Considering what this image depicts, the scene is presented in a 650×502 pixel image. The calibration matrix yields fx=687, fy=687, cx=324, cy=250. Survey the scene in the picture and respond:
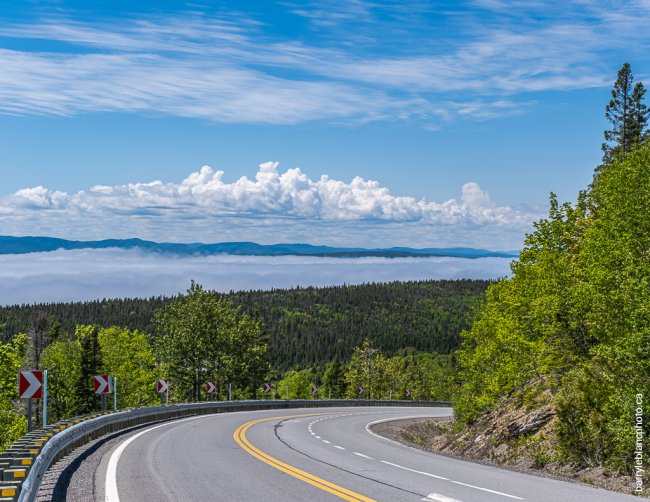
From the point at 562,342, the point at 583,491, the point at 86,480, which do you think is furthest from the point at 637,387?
the point at 86,480

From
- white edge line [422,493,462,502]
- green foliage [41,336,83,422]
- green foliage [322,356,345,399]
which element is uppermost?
white edge line [422,493,462,502]

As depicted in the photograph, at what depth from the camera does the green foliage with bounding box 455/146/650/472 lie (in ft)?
53.2

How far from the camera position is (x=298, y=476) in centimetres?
1443

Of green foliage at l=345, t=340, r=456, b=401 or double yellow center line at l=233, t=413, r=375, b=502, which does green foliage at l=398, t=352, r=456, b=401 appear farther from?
double yellow center line at l=233, t=413, r=375, b=502

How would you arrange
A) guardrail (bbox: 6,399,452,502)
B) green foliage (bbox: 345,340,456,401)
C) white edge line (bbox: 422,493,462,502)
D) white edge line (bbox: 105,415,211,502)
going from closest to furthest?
1. guardrail (bbox: 6,399,452,502)
2. white edge line (bbox: 422,493,462,502)
3. white edge line (bbox: 105,415,211,502)
4. green foliage (bbox: 345,340,456,401)

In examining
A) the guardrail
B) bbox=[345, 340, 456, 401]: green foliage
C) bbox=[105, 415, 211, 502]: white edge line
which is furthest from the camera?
bbox=[345, 340, 456, 401]: green foliage

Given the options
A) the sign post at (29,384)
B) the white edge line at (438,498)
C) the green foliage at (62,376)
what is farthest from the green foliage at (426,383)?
the white edge line at (438,498)

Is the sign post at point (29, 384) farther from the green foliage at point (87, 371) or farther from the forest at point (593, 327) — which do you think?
the green foliage at point (87, 371)

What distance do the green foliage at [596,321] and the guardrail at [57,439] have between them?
1227 cm

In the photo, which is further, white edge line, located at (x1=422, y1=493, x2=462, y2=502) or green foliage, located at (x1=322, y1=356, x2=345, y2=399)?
green foliage, located at (x1=322, y1=356, x2=345, y2=399)

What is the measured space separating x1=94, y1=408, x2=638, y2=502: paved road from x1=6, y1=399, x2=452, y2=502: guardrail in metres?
1.16

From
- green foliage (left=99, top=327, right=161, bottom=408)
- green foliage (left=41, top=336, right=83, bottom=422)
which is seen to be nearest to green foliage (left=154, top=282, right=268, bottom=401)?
green foliage (left=99, top=327, right=161, bottom=408)

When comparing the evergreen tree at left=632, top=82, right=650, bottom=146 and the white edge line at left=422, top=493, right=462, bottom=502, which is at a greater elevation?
the evergreen tree at left=632, top=82, right=650, bottom=146

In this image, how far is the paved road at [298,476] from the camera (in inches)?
470
